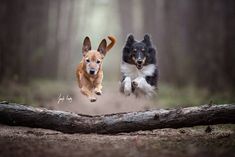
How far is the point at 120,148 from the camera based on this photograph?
705 cm

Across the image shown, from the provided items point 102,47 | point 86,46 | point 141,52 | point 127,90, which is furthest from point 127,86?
point 86,46

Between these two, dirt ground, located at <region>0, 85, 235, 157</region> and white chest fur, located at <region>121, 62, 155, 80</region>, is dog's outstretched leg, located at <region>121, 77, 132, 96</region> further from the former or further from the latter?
dirt ground, located at <region>0, 85, 235, 157</region>

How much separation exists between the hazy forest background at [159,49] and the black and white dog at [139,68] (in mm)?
5663

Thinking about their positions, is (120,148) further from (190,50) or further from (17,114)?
(190,50)

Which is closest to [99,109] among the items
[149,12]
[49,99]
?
[49,99]

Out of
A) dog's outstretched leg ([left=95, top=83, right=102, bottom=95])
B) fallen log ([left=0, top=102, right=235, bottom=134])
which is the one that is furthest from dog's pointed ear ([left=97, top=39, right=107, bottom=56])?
fallen log ([left=0, top=102, right=235, bottom=134])

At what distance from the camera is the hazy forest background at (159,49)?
714 inches

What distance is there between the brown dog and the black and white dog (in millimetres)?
1008

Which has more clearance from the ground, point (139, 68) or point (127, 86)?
point (139, 68)

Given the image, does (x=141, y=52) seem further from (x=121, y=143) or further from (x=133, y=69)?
(x=121, y=143)

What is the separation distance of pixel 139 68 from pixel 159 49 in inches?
651

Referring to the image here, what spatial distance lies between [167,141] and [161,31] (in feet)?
59.0

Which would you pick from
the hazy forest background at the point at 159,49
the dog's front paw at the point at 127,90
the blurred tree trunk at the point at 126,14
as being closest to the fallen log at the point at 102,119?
the dog's front paw at the point at 127,90

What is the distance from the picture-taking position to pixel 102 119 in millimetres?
8250
